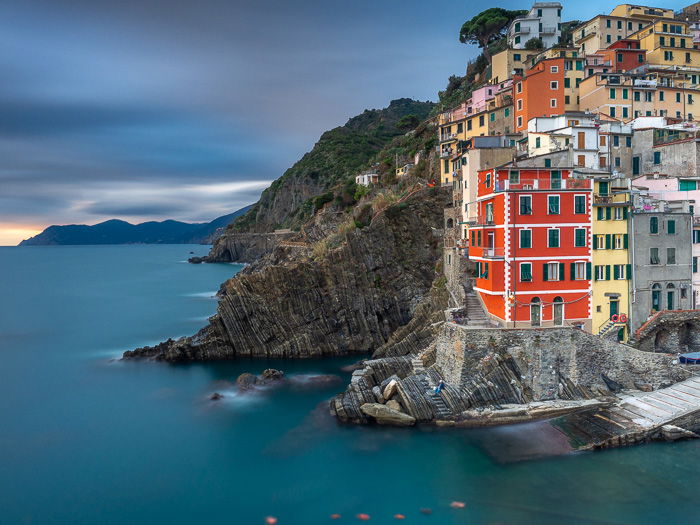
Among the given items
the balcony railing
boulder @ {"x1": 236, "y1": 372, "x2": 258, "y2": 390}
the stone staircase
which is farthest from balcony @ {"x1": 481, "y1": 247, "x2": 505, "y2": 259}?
boulder @ {"x1": 236, "y1": 372, "x2": 258, "y2": 390}

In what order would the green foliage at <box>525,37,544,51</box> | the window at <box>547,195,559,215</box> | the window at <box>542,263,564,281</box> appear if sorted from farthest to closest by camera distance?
the green foliage at <box>525,37,544,51</box>, the window at <box>542,263,564,281</box>, the window at <box>547,195,559,215</box>

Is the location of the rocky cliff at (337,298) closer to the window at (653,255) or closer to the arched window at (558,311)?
the arched window at (558,311)

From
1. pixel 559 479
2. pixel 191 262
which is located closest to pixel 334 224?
pixel 559 479

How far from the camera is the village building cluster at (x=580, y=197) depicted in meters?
33.6

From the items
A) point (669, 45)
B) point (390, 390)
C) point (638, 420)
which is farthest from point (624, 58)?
point (390, 390)

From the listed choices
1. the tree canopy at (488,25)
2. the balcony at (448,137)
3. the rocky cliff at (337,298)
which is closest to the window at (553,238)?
the rocky cliff at (337,298)

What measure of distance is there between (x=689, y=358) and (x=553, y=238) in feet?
35.9

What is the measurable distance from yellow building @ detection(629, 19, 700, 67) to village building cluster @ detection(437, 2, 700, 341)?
374cm

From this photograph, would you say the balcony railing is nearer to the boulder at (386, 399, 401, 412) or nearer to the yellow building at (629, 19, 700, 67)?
the boulder at (386, 399, 401, 412)

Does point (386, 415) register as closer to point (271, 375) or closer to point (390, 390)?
point (390, 390)

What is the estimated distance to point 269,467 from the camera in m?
29.6

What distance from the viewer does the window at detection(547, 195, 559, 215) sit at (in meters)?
33.5

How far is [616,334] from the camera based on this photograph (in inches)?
1357

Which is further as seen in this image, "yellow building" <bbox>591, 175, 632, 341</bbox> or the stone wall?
"yellow building" <bbox>591, 175, 632, 341</bbox>
